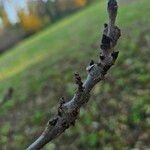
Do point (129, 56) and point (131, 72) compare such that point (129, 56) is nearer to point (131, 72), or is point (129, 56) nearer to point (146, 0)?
point (131, 72)

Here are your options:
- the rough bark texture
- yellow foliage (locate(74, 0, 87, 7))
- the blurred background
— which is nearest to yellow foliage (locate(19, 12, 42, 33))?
yellow foliage (locate(74, 0, 87, 7))

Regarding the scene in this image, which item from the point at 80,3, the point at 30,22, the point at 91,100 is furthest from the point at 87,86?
the point at 80,3

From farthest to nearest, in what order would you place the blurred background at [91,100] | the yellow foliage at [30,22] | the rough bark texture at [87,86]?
the yellow foliage at [30,22], the blurred background at [91,100], the rough bark texture at [87,86]

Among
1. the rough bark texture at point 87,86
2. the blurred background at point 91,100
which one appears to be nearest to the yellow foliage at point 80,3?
the blurred background at point 91,100

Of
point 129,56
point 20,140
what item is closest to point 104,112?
point 20,140

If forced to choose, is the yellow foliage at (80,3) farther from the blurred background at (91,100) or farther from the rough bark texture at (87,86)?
the rough bark texture at (87,86)

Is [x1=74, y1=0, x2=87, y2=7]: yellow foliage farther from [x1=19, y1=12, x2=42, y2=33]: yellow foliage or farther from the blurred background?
the blurred background
